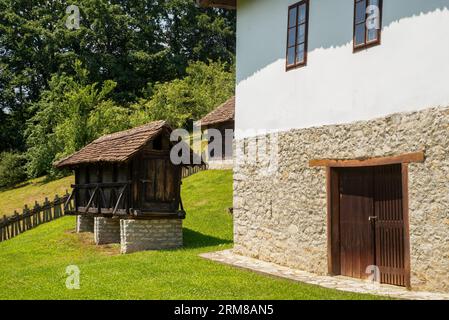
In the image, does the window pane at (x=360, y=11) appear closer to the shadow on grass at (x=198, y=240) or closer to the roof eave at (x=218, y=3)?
the roof eave at (x=218, y=3)

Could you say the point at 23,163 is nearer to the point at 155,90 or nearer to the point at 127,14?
the point at 155,90

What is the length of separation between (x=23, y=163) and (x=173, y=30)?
67.3ft

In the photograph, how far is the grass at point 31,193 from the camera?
32.4 m

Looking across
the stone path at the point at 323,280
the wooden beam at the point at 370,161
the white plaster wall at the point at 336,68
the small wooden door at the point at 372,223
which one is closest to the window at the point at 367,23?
the white plaster wall at the point at 336,68

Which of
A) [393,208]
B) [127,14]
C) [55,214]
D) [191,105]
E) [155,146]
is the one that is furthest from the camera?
[127,14]

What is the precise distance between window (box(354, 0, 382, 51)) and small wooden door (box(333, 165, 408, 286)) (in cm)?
233

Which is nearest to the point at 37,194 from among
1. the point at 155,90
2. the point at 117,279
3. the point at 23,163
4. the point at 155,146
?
the point at 23,163

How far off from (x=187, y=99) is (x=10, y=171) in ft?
45.7

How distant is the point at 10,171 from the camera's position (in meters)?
41.0

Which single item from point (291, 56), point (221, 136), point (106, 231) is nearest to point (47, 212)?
point (106, 231)

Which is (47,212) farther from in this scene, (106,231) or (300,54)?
(300,54)

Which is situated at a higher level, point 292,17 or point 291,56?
point 292,17

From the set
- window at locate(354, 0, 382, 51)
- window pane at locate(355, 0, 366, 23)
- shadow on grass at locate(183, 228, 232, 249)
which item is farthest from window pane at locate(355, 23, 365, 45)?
shadow on grass at locate(183, 228, 232, 249)
